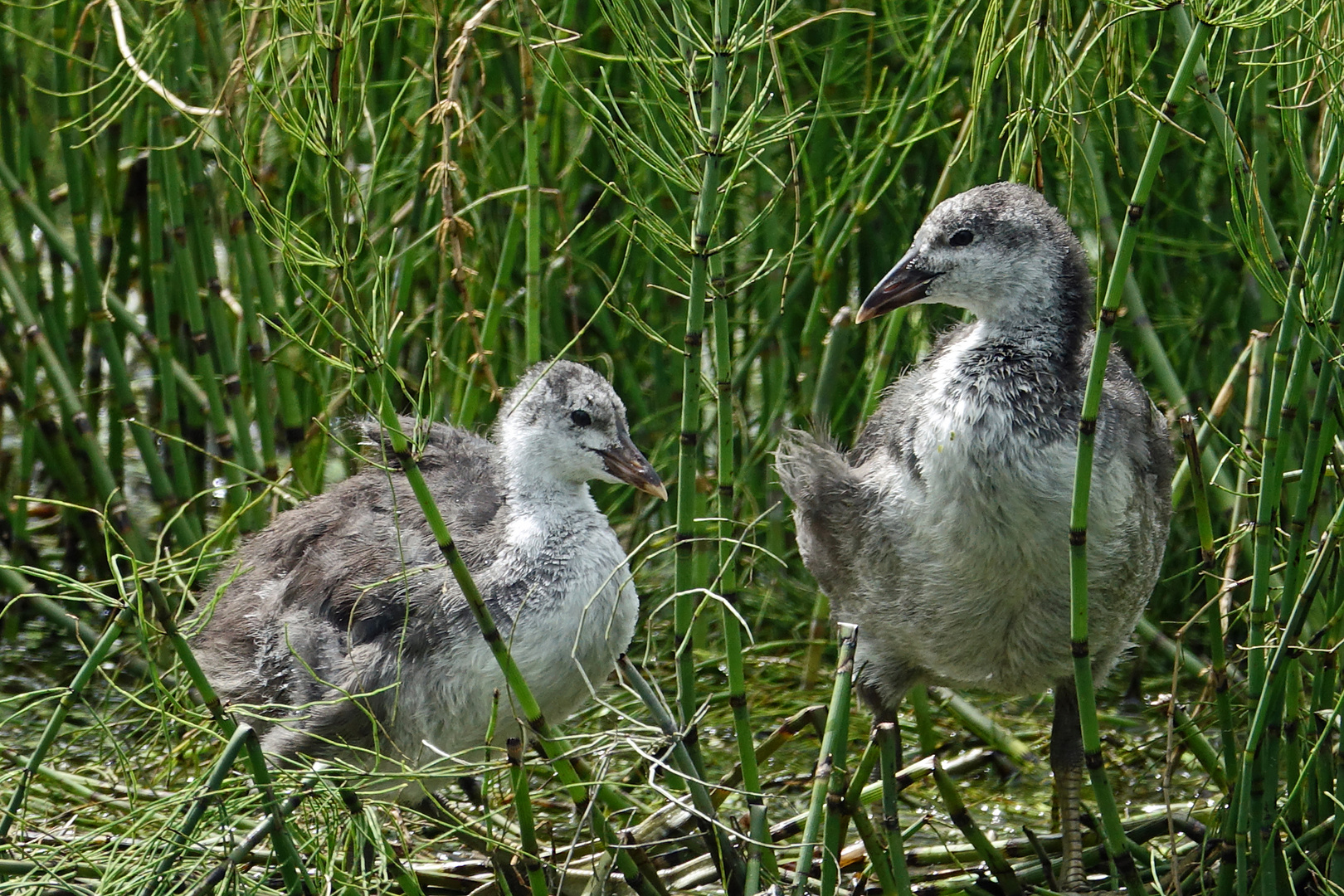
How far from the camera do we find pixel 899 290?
11.0ft

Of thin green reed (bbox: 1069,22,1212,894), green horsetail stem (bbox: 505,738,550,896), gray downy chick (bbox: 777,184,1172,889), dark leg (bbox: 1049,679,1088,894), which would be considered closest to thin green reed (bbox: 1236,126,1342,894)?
thin green reed (bbox: 1069,22,1212,894)

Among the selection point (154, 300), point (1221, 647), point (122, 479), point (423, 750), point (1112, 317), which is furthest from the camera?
point (122, 479)

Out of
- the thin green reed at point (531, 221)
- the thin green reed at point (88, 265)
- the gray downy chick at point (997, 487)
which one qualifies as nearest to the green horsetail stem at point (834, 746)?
the gray downy chick at point (997, 487)

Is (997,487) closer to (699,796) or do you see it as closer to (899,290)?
(899,290)

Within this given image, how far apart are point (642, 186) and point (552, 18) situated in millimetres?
645

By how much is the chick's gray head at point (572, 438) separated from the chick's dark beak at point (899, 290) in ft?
2.00

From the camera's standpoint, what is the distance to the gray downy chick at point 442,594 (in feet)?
10.6

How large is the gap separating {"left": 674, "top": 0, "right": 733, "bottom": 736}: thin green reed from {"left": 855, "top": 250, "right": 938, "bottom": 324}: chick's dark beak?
30.2 inches

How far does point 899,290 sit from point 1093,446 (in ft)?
3.18

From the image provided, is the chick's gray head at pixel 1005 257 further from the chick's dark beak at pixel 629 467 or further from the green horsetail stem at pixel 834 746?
the green horsetail stem at pixel 834 746

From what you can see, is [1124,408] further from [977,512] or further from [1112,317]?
[1112,317]

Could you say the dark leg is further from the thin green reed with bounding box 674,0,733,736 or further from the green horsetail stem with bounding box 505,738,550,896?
the green horsetail stem with bounding box 505,738,550,896

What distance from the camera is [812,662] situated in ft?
14.4

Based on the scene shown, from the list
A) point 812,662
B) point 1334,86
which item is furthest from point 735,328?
point 1334,86
